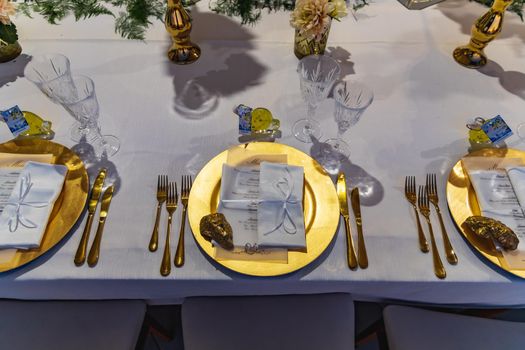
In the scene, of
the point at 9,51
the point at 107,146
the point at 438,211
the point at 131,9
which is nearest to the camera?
the point at 438,211

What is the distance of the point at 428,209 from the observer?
840mm

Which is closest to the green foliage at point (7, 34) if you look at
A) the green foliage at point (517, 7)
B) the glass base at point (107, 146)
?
the glass base at point (107, 146)

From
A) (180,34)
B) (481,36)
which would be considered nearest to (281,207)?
(180,34)

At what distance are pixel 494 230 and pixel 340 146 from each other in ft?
1.24

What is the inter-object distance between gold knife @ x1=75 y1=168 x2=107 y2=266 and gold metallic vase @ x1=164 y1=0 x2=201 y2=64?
0.44m

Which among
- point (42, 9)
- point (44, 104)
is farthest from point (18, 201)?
point (42, 9)

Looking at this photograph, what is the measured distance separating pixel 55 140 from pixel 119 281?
422 millimetres

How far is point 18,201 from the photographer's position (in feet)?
2.56

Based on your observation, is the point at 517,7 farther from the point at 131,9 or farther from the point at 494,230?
the point at 131,9

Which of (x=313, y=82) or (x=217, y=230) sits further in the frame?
(x=313, y=82)

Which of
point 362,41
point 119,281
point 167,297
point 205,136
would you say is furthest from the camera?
point 362,41

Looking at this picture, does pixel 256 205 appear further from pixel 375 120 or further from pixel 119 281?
pixel 375 120

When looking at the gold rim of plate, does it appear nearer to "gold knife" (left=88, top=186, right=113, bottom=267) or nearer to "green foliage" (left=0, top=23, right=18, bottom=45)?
"gold knife" (left=88, top=186, right=113, bottom=267)

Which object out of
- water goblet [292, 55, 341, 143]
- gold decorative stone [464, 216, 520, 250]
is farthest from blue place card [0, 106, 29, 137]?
gold decorative stone [464, 216, 520, 250]
